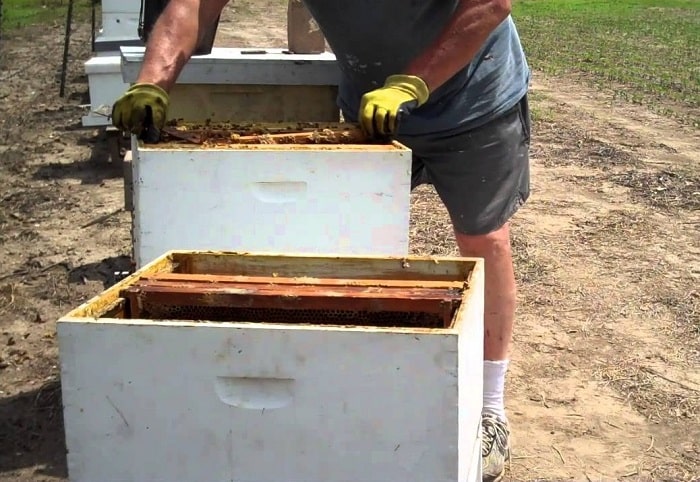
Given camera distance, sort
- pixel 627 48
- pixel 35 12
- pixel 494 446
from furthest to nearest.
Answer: pixel 35 12, pixel 627 48, pixel 494 446

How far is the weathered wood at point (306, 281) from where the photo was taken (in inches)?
73.6

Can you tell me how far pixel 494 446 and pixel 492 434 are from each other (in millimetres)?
34

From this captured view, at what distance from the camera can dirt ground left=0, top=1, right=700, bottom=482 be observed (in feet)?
9.81

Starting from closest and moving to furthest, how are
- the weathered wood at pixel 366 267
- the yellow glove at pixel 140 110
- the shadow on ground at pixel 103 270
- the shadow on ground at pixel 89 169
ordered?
1. the weathered wood at pixel 366 267
2. the yellow glove at pixel 140 110
3. the shadow on ground at pixel 103 270
4. the shadow on ground at pixel 89 169

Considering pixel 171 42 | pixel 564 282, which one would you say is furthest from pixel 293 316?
pixel 564 282

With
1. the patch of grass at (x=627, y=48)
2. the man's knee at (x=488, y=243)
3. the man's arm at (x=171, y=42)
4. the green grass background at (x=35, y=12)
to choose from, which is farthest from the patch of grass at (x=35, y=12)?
the man's knee at (x=488, y=243)

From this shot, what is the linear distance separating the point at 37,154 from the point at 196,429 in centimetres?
660

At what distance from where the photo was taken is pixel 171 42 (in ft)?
8.84

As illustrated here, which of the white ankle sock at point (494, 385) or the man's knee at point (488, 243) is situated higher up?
the man's knee at point (488, 243)

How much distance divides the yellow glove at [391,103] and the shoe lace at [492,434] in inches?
35.5

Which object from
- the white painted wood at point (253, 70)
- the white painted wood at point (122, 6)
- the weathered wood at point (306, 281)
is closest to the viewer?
the weathered wood at point (306, 281)


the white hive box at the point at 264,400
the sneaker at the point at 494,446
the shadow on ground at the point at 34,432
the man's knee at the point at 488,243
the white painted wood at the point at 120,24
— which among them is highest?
the white hive box at the point at 264,400

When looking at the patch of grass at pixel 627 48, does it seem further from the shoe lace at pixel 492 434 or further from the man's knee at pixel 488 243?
the shoe lace at pixel 492 434

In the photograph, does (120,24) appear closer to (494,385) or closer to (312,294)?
(494,385)
